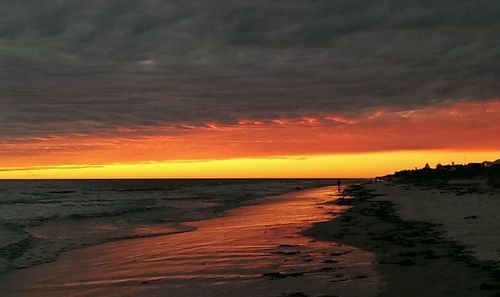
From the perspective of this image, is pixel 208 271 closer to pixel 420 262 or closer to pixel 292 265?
pixel 292 265

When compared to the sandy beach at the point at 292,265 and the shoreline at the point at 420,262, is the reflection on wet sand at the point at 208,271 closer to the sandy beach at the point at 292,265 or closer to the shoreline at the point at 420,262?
the sandy beach at the point at 292,265

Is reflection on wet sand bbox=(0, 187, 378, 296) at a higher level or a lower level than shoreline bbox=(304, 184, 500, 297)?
lower

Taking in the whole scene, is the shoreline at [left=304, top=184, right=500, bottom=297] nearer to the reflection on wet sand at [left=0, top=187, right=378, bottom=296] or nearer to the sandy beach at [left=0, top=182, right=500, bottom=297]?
the sandy beach at [left=0, top=182, right=500, bottom=297]

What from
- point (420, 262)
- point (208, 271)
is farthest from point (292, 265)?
point (420, 262)

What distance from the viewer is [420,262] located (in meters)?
12.6

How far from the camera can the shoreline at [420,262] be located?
31.6 ft

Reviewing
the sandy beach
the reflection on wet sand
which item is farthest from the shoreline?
the reflection on wet sand

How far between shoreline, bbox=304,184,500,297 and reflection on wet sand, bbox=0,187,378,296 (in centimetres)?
58

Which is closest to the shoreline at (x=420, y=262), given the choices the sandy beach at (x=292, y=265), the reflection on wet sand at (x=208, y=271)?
the sandy beach at (x=292, y=265)

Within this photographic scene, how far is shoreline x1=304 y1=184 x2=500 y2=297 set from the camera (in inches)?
379

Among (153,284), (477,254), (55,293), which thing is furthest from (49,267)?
(477,254)

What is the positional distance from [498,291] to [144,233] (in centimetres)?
1923

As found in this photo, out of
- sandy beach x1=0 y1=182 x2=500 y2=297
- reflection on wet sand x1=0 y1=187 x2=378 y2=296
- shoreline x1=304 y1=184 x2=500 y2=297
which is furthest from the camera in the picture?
reflection on wet sand x1=0 y1=187 x2=378 y2=296

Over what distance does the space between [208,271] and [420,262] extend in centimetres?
560
